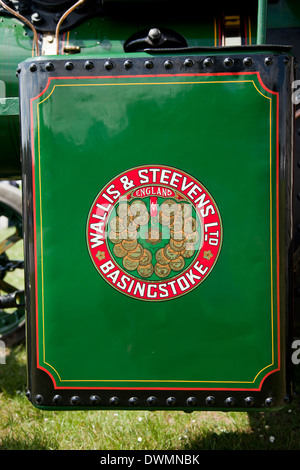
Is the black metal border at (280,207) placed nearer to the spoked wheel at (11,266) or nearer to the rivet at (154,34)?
the rivet at (154,34)

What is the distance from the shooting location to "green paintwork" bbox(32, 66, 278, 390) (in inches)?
52.4

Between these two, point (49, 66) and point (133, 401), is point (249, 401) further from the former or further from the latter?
point (49, 66)

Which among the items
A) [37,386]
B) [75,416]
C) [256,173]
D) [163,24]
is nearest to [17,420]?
[75,416]

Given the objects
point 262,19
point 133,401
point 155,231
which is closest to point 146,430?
point 133,401

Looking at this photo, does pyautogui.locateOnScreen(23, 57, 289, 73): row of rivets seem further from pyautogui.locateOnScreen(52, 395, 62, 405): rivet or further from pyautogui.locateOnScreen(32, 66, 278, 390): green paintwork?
pyautogui.locateOnScreen(52, 395, 62, 405): rivet

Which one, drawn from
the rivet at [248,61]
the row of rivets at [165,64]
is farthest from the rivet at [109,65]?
the rivet at [248,61]

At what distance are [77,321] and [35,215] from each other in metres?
0.33

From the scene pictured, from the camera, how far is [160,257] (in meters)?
1.37

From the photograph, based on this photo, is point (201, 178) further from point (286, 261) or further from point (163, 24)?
point (163, 24)

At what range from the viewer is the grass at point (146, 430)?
6.63 ft

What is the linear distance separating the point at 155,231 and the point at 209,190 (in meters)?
0.19

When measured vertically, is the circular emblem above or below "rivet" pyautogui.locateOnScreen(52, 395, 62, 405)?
above

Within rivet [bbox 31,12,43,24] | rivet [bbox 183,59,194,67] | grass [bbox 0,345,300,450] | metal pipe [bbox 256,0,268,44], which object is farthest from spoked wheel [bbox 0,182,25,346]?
metal pipe [bbox 256,0,268,44]

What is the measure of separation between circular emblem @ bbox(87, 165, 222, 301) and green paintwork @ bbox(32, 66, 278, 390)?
27 mm
